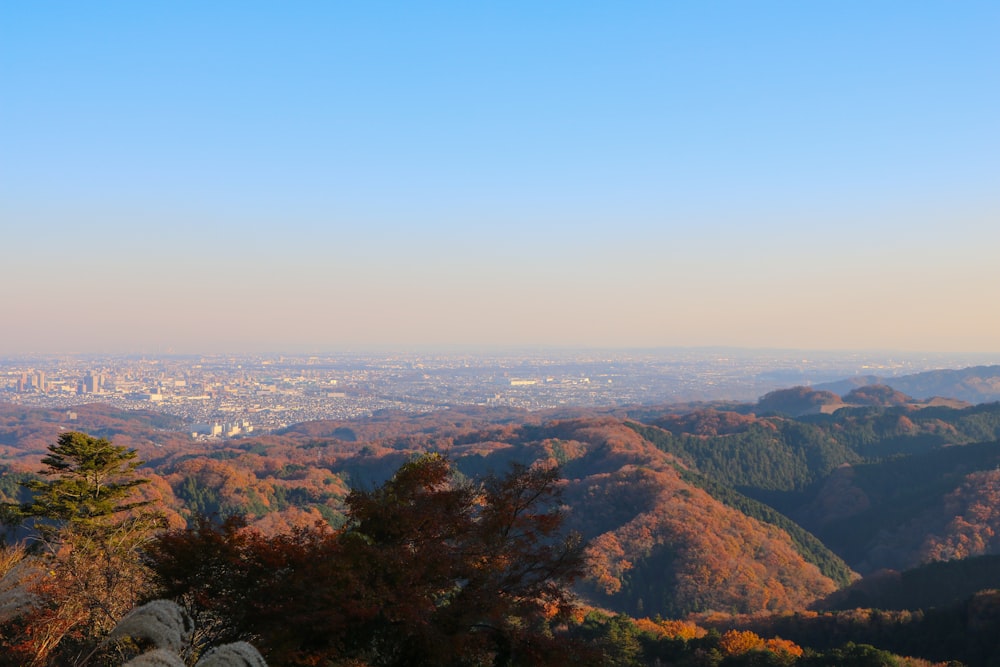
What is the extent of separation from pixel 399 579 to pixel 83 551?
8.30 m

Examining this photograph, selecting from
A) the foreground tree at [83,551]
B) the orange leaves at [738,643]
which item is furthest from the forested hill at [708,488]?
the foreground tree at [83,551]

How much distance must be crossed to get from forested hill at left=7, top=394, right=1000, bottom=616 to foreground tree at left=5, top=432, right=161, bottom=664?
1511cm

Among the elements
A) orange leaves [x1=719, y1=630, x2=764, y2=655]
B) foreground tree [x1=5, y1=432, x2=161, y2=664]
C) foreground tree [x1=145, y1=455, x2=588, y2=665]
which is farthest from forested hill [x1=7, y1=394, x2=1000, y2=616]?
foreground tree [x1=145, y1=455, x2=588, y2=665]

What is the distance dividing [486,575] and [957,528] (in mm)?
80158

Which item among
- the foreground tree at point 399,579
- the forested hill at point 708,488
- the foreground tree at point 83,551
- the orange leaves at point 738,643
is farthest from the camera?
the forested hill at point 708,488

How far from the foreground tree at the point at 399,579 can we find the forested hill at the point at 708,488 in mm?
22406

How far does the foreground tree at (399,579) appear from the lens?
12742mm

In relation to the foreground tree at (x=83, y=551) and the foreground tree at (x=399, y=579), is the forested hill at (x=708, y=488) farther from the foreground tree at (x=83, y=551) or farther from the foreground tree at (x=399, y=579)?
the foreground tree at (x=399, y=579)

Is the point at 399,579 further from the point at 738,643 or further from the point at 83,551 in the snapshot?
the point at 738,643

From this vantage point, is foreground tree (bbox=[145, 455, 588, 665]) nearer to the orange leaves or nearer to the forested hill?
Result: the forested hill

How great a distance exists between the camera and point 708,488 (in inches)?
3627

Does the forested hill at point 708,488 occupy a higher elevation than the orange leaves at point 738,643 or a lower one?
lower

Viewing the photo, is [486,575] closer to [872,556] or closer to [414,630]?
[414,630]

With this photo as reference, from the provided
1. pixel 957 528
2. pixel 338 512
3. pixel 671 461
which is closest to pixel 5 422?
pixel 338 512
